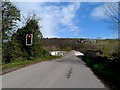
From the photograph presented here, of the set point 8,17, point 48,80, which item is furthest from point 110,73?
point 8,17

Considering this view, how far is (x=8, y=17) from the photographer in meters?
37.7

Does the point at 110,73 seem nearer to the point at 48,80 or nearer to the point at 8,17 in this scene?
the point at 48,80

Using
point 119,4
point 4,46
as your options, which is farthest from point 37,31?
point 119,4

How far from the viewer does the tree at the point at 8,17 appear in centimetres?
3627

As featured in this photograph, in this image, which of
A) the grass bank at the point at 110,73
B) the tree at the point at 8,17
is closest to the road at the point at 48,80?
the grass bank at the point at 110,73

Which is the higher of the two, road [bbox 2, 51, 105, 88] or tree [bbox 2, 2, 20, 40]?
tree [bbox 2, 2, 20, 40]

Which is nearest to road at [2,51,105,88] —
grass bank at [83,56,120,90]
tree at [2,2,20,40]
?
grass bank at [83,56,120,90]

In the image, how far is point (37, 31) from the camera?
Answer: 58.5 m

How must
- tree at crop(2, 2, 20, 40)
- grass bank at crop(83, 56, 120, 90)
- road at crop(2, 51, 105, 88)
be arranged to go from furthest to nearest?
1. tree at crop(2, 2, 20, 40)
2. grass bank at crop(83, 56, 120, 90)
3. road at crop(2, 51, 105, 88)

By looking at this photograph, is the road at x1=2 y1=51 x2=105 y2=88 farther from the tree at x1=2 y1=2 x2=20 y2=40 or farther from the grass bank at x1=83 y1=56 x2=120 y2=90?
the tree at x1=2 y1=2 x2=20 y2=40

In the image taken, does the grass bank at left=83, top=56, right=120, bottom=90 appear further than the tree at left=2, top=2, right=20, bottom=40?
No

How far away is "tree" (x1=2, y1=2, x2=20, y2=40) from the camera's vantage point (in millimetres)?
36272

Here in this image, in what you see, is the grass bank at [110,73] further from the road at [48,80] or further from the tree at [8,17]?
the tree at [8,17]

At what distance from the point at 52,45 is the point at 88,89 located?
522 feet
